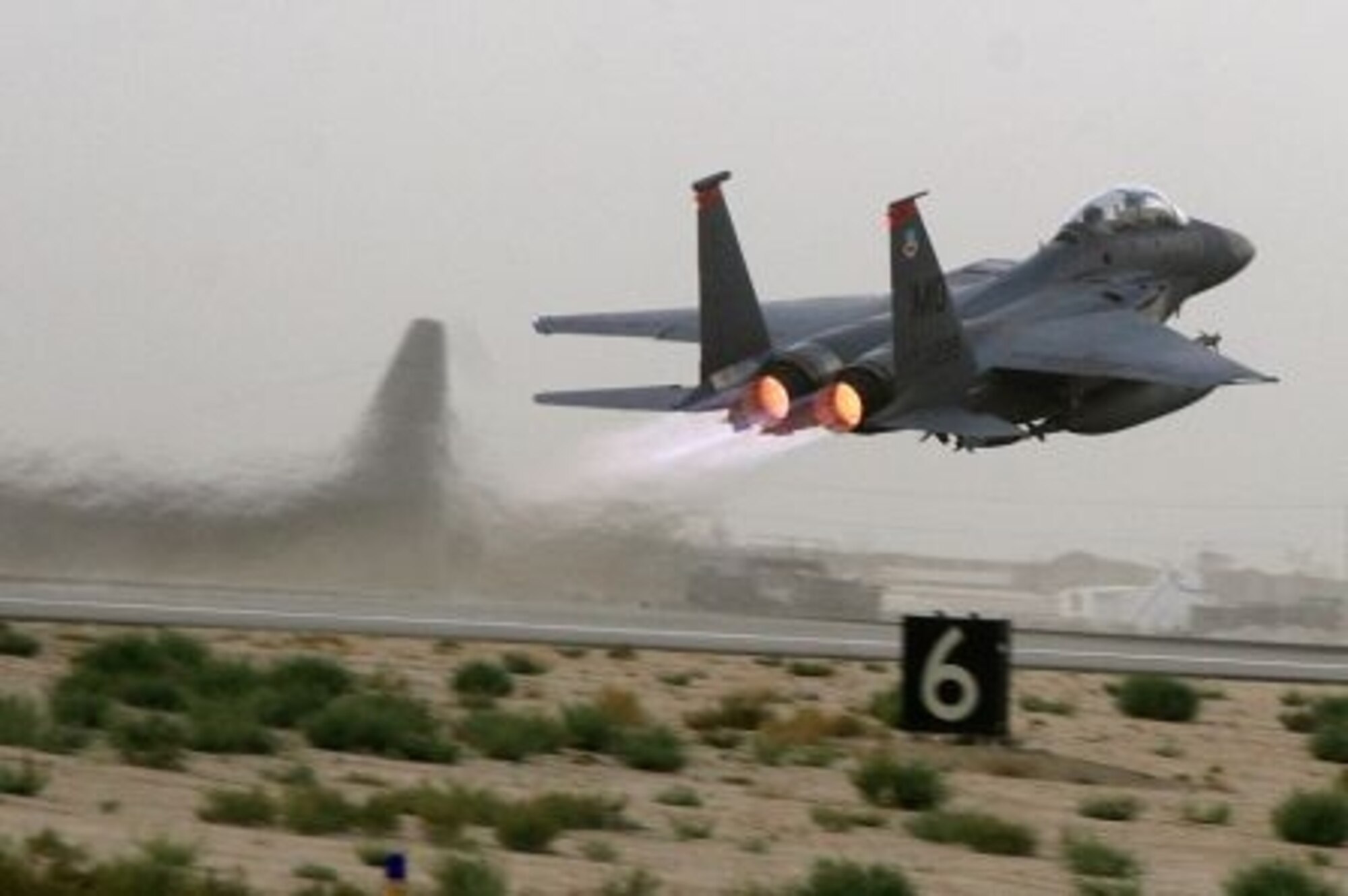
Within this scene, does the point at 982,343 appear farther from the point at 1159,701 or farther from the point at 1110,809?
the point at 1110,809

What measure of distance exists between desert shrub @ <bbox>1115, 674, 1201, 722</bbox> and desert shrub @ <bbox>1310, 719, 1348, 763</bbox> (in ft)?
8.48

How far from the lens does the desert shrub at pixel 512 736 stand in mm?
31359

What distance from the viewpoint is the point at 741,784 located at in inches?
1201

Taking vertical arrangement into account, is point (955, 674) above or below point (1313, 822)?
above

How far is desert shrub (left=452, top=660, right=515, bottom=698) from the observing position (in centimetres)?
3816

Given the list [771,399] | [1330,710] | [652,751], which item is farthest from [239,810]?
[771,399]

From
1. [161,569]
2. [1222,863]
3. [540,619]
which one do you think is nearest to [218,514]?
[161,569]

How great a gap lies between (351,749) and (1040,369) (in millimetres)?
22534

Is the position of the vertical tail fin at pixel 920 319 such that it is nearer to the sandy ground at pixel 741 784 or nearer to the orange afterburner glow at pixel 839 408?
the orange afterburner glow at pixel 839 408

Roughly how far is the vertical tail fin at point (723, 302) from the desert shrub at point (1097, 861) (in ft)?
81.5

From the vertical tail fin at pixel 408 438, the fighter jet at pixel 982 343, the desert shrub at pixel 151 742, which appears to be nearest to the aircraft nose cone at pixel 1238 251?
the fighter jet at pixel 982 343

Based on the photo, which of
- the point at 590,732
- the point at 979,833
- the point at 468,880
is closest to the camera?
the point at 468,880

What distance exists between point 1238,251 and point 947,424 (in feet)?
29.7

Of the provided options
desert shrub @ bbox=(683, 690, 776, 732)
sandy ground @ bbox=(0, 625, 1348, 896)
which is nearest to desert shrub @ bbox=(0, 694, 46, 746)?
sandy ground @ bbox=(0, 625, 1348, 896)
